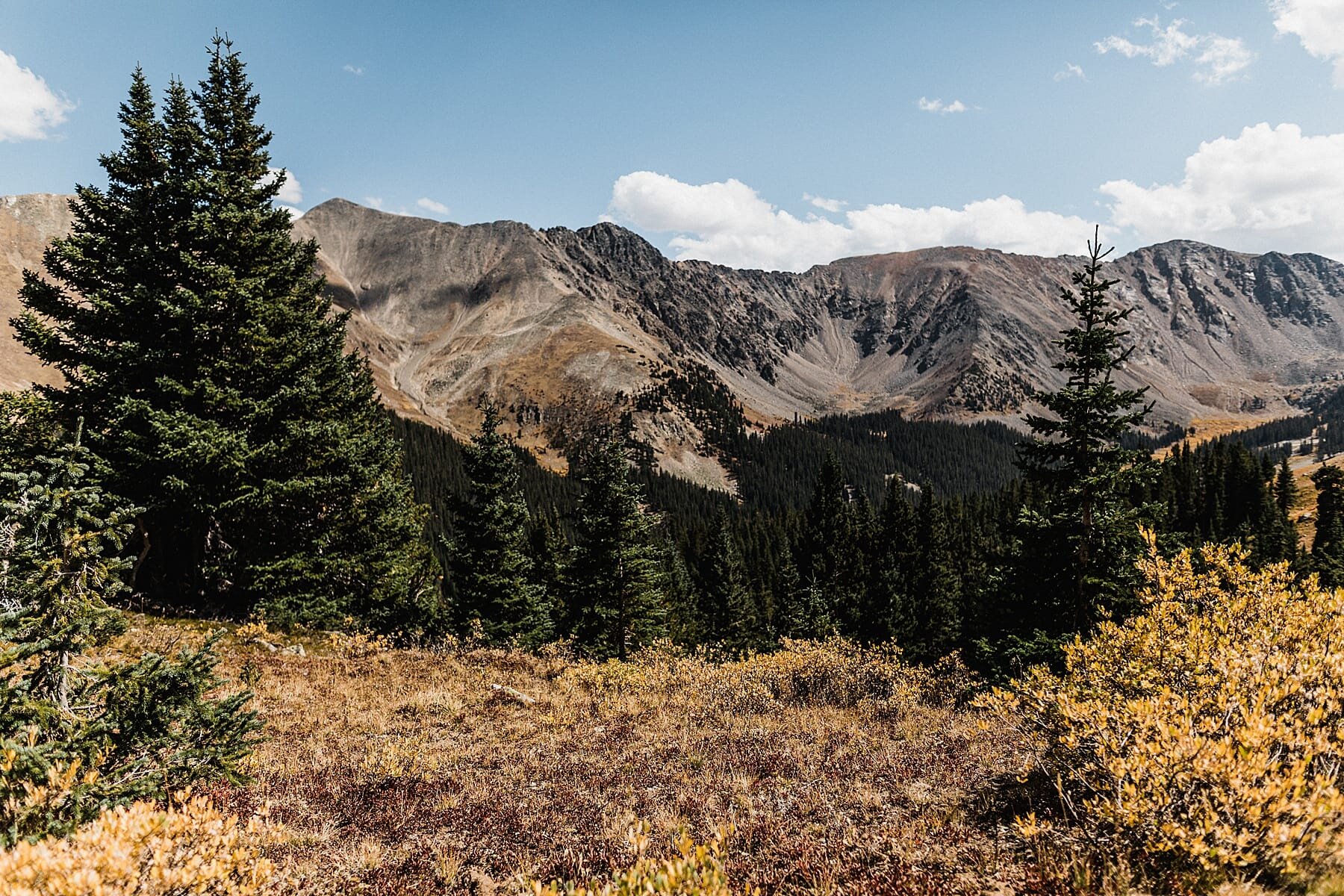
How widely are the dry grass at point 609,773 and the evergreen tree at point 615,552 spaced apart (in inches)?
593

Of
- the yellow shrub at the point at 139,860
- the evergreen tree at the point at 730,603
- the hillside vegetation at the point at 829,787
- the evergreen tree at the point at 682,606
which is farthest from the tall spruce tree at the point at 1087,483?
the evergreen tree at the point at 682,606

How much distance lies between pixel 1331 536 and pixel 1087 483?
77.0 meters

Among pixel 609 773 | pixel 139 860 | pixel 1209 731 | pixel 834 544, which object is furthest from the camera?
pixel 834 544

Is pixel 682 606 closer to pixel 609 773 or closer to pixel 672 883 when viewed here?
pixel 609 773

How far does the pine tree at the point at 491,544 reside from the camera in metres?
34.5

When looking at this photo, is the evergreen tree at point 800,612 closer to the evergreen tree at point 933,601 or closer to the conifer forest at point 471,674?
the evergreen tree at point 933,601

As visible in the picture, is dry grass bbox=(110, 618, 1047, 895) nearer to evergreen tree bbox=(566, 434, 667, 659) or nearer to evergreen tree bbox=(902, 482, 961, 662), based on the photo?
evergreen tree bbox=(566, 434, 667, 659)

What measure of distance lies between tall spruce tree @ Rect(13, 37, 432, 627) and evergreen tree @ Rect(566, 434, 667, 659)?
42.8 ft

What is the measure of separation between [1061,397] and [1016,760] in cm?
1343

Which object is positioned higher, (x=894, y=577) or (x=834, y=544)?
(x=834, y=544)

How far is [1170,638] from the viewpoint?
8.41 meters

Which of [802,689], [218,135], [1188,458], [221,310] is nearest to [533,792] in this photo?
[802,689]

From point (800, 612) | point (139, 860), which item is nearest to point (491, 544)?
point (139, 860)

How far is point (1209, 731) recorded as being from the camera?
5.71 meters
